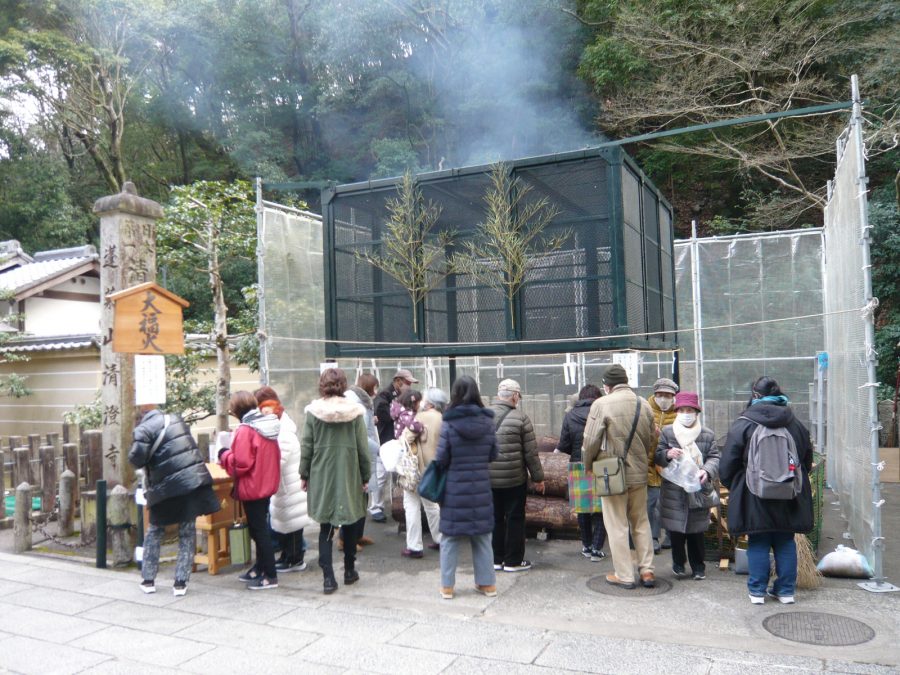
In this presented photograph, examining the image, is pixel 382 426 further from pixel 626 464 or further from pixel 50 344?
pixel 50 344

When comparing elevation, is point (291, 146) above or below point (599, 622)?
above

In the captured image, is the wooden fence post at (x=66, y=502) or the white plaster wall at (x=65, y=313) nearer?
the wooden fence post at (x=66, y=502)

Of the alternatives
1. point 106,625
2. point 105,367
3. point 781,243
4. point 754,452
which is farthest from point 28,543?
point 781,243

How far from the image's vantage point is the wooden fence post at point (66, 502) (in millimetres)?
7758

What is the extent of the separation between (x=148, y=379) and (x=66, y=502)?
2.31m

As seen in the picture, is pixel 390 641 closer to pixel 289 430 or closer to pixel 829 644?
pixel 289 430

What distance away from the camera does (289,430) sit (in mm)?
6484

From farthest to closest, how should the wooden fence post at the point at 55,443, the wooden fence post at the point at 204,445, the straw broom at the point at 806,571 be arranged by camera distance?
the wooden fence post at the point at 55,443
the wooden fence post at the point at 204,445
the straw broom at the point at 806,571

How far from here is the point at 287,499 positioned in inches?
247

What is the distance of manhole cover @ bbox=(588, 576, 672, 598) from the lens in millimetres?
5578

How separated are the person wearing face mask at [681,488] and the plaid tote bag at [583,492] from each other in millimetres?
742

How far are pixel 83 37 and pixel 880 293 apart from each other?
27.7 meters

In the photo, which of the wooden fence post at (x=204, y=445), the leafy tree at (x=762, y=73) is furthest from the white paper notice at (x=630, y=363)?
the leafy tree at (x=762, y=73)

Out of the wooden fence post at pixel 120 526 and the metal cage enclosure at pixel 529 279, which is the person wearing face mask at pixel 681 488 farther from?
the wooden fence post at pixel 120 526
